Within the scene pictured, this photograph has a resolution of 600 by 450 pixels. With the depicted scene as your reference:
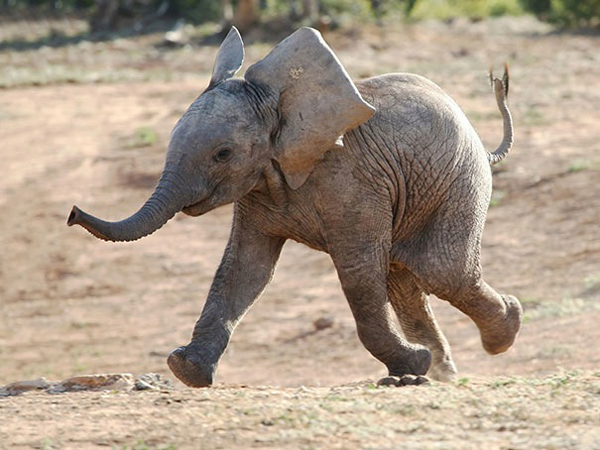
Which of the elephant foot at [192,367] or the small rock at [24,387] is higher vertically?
the elephant foot at [192,367]

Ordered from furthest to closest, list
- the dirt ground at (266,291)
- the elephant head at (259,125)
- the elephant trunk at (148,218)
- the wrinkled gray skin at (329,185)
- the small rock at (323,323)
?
the small rock at (323,323) → the wrinkled gray skin at (329,185) → the elephant head at (259,125) → the elephant trunk at (148,218) → the dirt ground at (266,291)

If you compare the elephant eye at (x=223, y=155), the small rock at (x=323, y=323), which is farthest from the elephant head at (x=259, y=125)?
the small rock at (x=323, y=323)

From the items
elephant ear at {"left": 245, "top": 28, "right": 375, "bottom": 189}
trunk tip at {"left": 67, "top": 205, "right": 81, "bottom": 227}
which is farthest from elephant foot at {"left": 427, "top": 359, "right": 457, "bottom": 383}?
trunk tip at {"left": 67, "top": 205, "right": 81, "bottom": 227}

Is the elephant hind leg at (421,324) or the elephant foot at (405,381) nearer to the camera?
the elephant foot at (405,381)

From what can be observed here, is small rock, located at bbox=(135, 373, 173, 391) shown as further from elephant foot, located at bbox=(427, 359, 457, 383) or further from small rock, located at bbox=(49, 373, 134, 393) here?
elephant foot, located at bbox=(427, 359, 457, 383)

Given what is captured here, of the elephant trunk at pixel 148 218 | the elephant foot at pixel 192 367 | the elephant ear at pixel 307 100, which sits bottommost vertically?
the elephant foot at pixel 192 367

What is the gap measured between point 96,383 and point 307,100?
1.77m

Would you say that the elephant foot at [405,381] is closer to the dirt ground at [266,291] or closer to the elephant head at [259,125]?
the dirt ground at [266,291]

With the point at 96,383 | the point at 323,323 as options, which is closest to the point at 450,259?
the point at 96,383

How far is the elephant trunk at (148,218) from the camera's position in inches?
231

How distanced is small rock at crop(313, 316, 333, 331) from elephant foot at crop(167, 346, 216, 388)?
430cm

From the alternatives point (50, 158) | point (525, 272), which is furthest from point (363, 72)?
point (525, 272)

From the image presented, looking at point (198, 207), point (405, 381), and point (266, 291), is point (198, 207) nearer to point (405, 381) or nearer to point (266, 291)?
point (405, 381)

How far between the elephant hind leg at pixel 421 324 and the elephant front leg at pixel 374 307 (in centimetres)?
102
